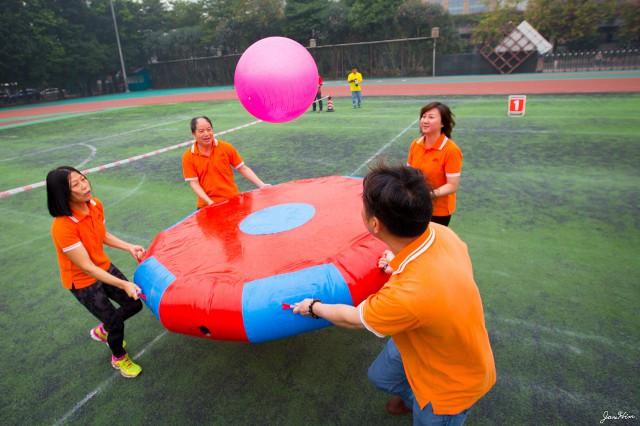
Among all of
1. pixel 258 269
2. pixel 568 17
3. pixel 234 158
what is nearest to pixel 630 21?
pixel 568 17

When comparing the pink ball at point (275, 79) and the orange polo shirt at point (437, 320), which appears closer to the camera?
the orange polo shirt at point (437, 320)

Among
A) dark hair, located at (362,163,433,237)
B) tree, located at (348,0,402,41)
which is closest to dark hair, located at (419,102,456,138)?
dark hair, located at (362,163,433,237)

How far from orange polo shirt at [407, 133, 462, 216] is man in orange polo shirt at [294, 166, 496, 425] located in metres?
1.94

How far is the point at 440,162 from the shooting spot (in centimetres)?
376

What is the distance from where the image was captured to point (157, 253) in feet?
11.4

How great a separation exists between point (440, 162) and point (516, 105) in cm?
1041

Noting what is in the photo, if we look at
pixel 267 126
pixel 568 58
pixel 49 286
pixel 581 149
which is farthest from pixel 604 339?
pixel 568 58

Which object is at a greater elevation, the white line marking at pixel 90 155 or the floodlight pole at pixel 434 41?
the floodlight pole at pixel 434 41

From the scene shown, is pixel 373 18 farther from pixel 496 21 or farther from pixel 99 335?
pixel 99 335

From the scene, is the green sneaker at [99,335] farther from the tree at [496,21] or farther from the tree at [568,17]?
the tree at [568,17]

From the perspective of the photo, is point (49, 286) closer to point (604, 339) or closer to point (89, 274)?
point (89, 274)

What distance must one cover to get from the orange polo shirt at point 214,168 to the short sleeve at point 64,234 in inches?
66.2

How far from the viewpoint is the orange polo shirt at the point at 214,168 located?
14.7 feet

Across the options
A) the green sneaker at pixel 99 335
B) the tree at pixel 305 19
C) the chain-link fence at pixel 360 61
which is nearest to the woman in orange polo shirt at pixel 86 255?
the green sneaker at pixel 99 335
